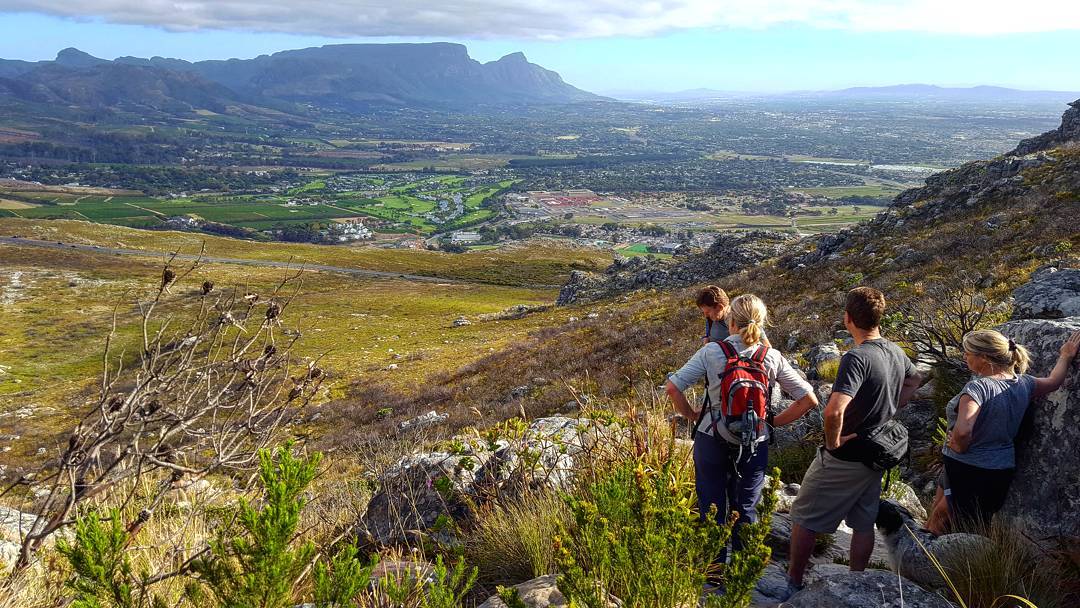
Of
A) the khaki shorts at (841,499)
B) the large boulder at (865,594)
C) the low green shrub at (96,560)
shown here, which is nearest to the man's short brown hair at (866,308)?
the khaki shorts at (841,499)

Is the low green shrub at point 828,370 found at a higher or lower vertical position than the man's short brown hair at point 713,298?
lower

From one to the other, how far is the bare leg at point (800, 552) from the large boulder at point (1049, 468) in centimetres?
131

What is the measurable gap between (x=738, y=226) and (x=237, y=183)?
152642mm

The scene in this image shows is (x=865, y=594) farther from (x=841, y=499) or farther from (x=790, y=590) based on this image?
(x=841, y=499)

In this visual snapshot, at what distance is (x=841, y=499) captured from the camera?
12.8ft

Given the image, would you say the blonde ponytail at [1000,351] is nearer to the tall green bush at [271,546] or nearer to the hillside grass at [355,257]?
the tall green bush at [271,546]

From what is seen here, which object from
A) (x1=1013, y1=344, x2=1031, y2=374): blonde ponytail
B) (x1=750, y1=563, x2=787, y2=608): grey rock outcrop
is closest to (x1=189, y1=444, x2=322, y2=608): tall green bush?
(x1=750, y1=563, x2=787, y2=608): grey rock outcrop

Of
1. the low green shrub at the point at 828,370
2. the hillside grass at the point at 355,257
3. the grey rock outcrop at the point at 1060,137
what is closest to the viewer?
the low green shrub at the point at 828,370

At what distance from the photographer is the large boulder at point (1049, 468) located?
3.55 m

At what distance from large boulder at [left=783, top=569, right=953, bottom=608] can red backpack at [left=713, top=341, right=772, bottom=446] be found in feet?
3.54

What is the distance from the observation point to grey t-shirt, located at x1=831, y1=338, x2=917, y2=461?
3852 mm

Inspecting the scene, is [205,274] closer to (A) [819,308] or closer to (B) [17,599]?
(A) [819,308]

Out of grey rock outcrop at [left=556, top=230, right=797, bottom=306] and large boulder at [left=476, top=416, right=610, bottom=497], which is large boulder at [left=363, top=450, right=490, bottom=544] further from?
grey rock outcrop at [left=556, top=230, right=797, bottom=306]

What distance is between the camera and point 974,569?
317 centimetres
